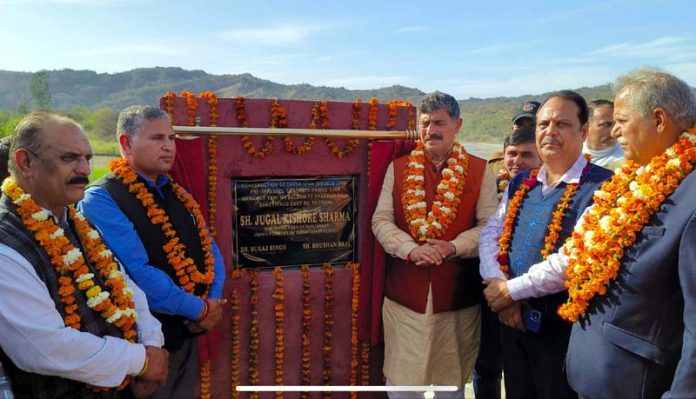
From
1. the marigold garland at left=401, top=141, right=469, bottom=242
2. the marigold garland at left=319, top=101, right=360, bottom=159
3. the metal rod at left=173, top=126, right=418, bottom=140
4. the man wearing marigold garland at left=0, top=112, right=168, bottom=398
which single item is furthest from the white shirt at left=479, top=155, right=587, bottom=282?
the man wearing marigold garland at left=0, top=112, right=168, bottom=398

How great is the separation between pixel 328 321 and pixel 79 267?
2.13 meters

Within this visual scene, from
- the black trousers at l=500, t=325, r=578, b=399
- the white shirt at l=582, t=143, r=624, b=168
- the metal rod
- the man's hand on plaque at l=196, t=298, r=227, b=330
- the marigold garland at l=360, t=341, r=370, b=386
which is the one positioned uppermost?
the metal rod

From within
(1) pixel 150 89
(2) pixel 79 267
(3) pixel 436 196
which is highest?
(1) pixel 150 89

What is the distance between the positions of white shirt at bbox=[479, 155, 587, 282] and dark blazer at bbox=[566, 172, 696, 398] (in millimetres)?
757

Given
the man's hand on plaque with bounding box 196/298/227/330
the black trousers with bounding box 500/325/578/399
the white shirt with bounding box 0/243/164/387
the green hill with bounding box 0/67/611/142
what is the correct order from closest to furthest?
the white shirt with bounding box 0/243/164/387 → the black trousers with bounding box 500/325/578/399 → the man's hand on plaque with bounding box 196/298/227/330 → the green hill with bounding box 0/67/611/142

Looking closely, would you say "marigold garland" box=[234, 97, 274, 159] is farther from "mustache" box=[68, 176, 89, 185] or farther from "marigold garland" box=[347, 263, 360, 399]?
"mustache" box=[68, 176, 89, 185]

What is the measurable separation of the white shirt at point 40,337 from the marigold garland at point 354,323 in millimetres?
2079

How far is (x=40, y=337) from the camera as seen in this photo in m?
1.95

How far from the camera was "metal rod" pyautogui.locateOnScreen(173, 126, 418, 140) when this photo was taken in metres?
3.38

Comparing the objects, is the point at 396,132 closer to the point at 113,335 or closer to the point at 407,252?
the point at 407,252

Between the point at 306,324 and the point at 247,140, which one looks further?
the point at 306,324

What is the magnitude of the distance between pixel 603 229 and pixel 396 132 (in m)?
1.85

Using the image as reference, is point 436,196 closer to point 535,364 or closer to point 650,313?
point 535,364

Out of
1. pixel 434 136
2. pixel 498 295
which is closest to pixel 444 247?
pixel 498 295
